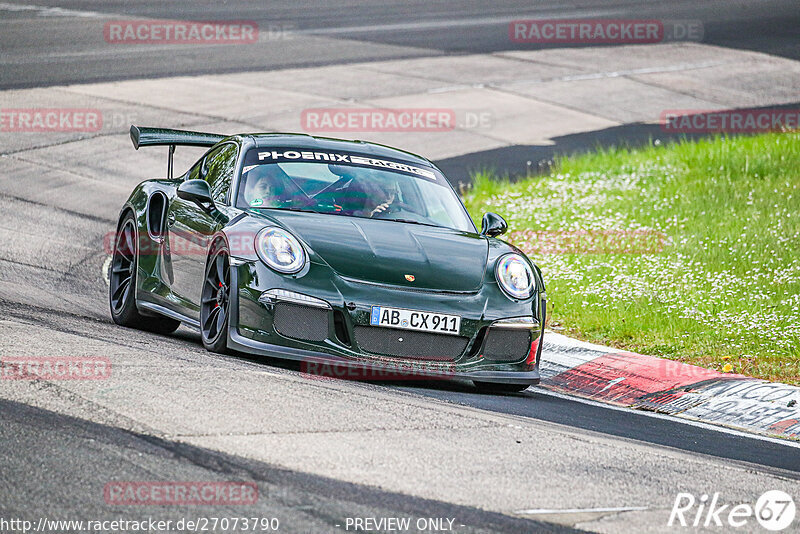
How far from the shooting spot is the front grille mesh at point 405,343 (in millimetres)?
6934

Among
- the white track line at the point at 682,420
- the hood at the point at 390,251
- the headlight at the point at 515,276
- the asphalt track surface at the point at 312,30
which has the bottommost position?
the white track line at the point at 682,420

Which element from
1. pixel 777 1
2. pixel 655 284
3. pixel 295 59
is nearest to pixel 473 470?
pixel 655 284

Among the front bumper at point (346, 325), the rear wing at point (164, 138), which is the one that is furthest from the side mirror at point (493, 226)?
the rear wing at point (164, 138)

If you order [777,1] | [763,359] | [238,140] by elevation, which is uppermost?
[777,1]

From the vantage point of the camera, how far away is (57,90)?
19.5m

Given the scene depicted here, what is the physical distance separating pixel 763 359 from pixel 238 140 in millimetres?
3894

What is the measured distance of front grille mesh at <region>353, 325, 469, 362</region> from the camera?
22.7 ft

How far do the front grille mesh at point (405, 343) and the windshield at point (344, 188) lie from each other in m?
1.23

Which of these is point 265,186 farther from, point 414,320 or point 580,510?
point 580,510

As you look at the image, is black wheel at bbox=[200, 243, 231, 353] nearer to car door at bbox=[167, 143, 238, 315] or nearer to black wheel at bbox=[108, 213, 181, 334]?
car door at bbox=[167, 143, 238, 315]

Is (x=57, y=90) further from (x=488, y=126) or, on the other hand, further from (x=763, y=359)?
(x=763, y=359)

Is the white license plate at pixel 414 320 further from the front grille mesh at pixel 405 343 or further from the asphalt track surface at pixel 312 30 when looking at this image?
the asphalt track surface at pixel 312 30

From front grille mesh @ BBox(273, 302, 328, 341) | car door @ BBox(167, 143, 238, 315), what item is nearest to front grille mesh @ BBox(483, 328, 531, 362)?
front grille mesh @ BBox(273, 302, 328, 341)

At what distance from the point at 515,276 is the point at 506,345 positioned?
1.50 feet
